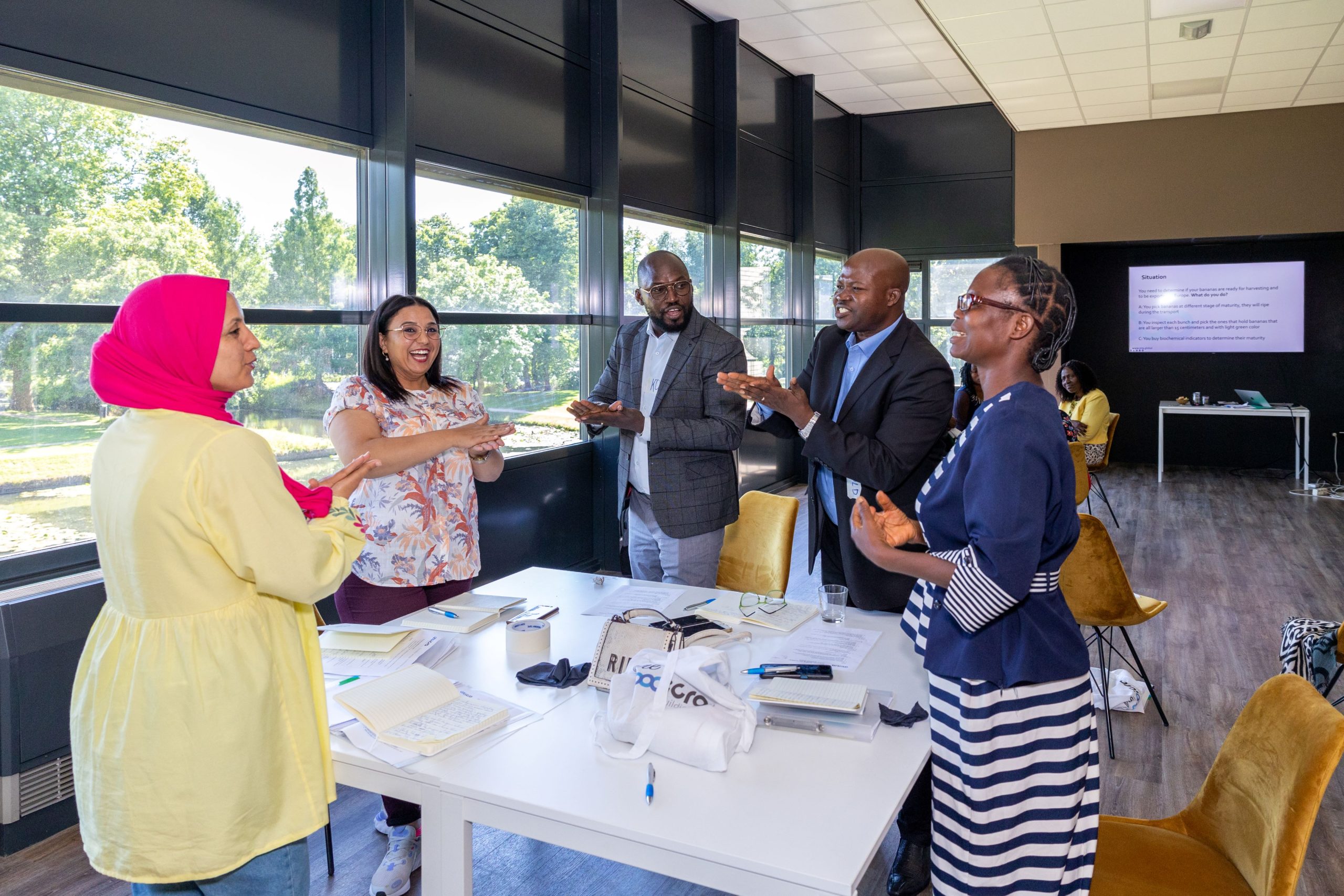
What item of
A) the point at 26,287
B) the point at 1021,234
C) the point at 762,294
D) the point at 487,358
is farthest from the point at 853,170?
the point at 26,287

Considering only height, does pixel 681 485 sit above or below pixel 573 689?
above

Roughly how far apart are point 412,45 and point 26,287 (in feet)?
6.58

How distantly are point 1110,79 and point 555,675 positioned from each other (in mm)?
7770

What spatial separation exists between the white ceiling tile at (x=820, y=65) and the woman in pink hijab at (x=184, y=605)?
7.84 metres

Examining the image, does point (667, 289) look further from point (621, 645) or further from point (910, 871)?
point (910, 871)

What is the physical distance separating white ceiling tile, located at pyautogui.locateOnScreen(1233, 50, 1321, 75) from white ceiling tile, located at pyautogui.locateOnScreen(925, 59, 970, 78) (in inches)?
83.6

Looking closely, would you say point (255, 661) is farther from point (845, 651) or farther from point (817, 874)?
point (845, 651)

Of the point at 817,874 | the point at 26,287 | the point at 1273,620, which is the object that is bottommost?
the point at 1273,620

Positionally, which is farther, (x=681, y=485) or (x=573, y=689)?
(x=681, y=485)

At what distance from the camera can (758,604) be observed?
101 inches

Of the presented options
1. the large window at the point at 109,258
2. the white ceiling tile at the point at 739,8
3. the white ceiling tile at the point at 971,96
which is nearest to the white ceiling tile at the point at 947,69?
the white ceiling tile at the point at 971,96

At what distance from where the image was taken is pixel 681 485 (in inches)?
124

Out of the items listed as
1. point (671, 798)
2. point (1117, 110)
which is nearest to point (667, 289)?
point (671, 798)

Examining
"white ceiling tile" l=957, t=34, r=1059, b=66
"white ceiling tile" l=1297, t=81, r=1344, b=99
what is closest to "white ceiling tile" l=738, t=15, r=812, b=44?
"white ceiling tile" l=957, t=34, r=1059, b=66
